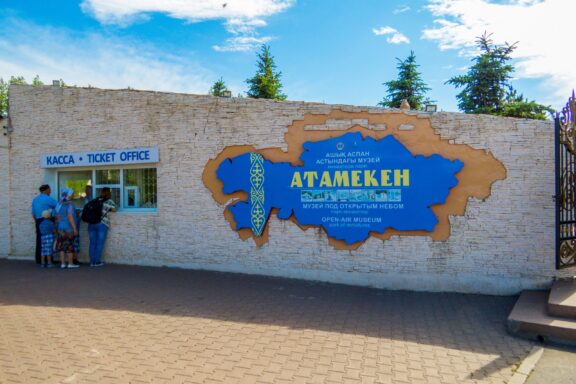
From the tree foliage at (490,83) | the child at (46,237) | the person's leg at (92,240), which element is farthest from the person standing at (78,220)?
the tree foliage at (490,83)

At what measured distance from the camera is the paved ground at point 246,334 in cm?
422

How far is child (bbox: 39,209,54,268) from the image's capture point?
30.4ft


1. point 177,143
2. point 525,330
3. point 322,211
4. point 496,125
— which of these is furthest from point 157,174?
point 525,330

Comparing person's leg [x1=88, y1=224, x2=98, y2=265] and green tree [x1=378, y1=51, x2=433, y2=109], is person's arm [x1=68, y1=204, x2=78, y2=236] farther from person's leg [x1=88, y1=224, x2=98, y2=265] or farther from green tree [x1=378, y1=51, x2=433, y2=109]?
green tree [x1=378, y1=51, x2=433, y2=109]

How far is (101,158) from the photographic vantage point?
9.62m

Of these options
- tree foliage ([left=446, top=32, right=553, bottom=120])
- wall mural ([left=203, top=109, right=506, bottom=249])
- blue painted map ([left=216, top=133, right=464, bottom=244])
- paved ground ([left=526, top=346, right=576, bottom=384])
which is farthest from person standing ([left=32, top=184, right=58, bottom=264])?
tree foliage ([left=446, top=32, right=553, bottom=120])

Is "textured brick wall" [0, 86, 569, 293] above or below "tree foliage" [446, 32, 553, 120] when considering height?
below

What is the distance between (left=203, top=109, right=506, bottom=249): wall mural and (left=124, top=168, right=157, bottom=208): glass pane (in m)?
1.90

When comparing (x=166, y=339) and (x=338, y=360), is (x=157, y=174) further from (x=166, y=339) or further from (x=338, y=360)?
(x=338, y=360)

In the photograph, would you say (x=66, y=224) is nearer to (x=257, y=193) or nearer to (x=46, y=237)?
(x=46, y=237)

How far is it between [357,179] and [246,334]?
139 inches

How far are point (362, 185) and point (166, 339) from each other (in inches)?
165

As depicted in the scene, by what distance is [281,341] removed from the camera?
5012 millimetres

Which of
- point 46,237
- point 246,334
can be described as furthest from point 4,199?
point 246,334
